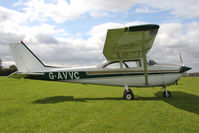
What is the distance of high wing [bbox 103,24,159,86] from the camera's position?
5.37 metres

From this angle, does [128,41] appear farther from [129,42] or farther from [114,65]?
[114,65]

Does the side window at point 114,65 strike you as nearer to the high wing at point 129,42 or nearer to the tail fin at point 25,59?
the high wing at point 129,42

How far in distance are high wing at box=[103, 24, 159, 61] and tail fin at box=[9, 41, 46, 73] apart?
13.3ft

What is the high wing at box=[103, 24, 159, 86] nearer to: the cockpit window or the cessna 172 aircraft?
the cessna 172 aircraft

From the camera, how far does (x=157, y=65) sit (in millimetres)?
7758

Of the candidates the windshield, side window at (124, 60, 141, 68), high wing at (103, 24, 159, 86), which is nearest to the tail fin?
high wing at (103, 24, 159, 86)

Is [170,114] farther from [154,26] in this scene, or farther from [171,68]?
[171,68]

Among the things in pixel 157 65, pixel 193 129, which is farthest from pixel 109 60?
pixel 193 129

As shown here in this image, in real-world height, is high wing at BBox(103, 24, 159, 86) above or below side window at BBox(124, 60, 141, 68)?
above

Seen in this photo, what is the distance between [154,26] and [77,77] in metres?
4.85

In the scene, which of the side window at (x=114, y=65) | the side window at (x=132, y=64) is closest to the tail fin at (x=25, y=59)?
the side window at (x=114, y=65)

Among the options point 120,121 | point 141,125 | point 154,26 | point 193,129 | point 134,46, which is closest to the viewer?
point 193,129

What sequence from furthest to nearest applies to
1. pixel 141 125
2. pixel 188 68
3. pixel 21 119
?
1. pixel 188 68
2. pixel 21 119
3. pixel 141 125

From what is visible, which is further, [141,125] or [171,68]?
[171,68]
